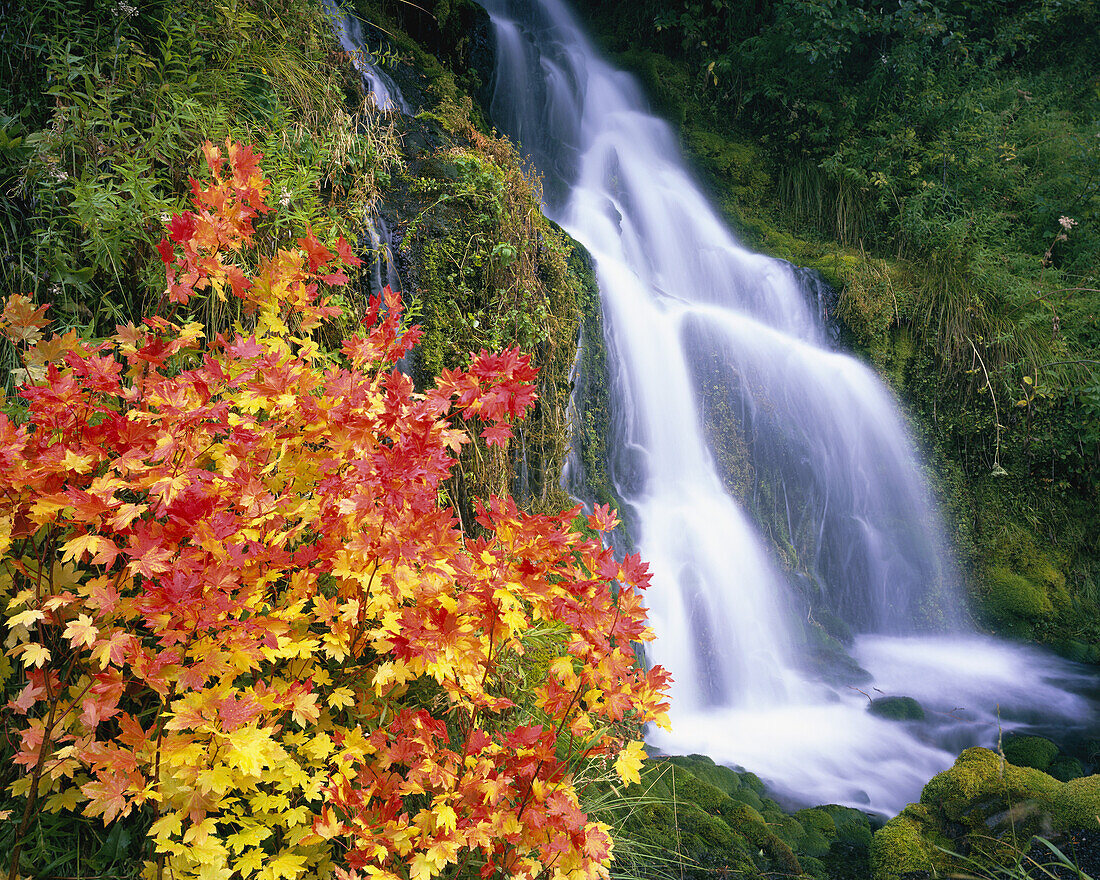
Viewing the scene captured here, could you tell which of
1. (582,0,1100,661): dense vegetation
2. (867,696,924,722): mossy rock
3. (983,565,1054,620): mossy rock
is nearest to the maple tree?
(867,696,924,722): mossy rock

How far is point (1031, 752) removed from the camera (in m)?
3.97

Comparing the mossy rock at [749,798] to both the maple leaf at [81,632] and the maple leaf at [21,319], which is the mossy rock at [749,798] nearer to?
Result: the maple leaf at [81,632]

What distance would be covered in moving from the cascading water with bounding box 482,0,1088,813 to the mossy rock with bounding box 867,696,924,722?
72 mm

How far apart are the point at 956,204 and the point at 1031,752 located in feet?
19.6

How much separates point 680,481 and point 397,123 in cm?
320

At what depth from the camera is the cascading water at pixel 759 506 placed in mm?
4172

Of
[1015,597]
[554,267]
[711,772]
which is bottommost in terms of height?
[711,772]

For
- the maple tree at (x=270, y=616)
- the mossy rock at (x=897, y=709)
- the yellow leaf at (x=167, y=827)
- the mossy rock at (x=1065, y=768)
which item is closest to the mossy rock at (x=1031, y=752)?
the mossy rock at (x=1065, y=768)

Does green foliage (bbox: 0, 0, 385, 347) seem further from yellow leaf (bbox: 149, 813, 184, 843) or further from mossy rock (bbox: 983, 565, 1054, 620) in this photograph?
mossy rock (bbox: 983, 565, 1054, 620)

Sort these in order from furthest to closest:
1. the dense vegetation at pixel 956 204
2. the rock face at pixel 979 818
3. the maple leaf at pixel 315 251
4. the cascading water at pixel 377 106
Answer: the dense vegetation at pixel 956 204 → the cascading water at pixel 377 106 → the rock face at pixel 979 818 → the maple leaf at pixel 315 251

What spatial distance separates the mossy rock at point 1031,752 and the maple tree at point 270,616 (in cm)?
377

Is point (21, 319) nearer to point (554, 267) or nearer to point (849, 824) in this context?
point (554, 267)

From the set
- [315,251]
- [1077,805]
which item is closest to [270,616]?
[315,251]

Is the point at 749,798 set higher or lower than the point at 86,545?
lower
